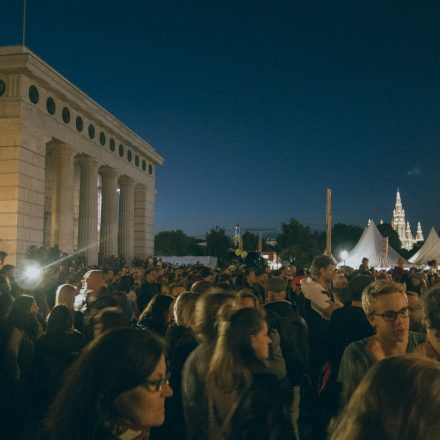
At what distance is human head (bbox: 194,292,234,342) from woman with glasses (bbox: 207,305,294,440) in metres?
0.61

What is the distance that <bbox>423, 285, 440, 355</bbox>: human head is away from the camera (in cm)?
328

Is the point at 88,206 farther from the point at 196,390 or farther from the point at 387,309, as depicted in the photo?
the point at 387,309

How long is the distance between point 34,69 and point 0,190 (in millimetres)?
6082

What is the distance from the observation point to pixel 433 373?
1.49 meters

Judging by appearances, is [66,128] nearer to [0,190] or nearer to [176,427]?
[0,190]

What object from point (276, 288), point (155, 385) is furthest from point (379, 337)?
point (276, 288)

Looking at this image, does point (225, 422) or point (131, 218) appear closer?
point (225, 422)

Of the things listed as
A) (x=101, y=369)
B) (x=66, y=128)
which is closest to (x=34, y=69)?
(x=66, y=128)

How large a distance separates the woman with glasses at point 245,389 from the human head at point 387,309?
3.01ft

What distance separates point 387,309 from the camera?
3.62 m

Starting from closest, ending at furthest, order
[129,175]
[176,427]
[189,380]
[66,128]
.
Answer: [189,380] < [176,427] < [66,128] < [129,175]

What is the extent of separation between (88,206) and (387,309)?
32235 mm

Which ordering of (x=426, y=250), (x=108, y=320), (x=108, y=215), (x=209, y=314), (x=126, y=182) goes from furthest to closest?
1. (x=126, y=182)
2. (x=108, y=215)
3. (x=426, y=250)
4. (x=108, y=320)
5. (x=209, y=314)

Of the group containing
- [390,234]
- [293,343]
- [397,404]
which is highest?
[390,234]
